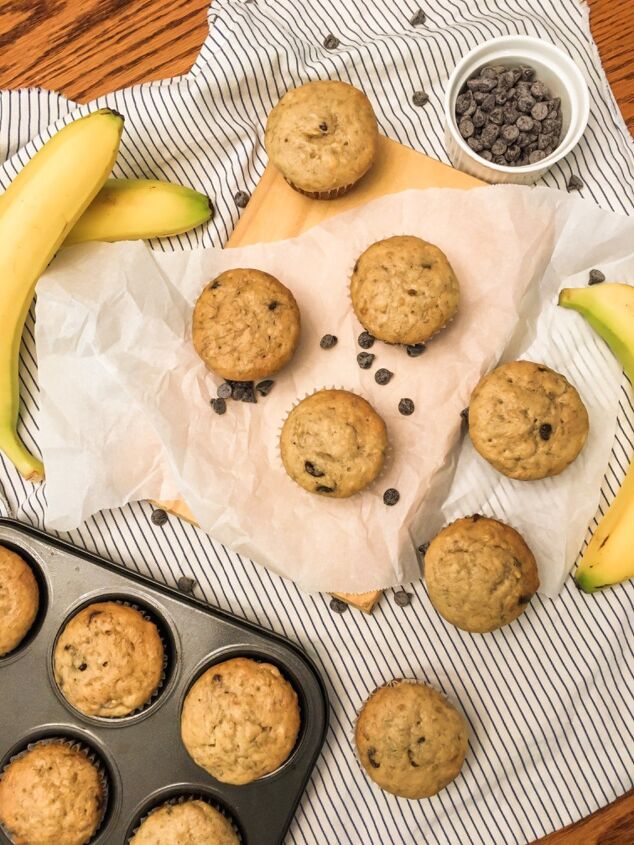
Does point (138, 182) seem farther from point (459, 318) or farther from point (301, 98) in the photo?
point (459, 318)

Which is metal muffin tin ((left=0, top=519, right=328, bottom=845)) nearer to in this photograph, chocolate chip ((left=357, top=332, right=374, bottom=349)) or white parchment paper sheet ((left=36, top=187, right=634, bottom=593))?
white parchment paper sheet ((left=36, top=187, right=634, bottom=593))

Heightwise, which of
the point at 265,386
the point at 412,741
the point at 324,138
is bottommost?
the point at 412,741

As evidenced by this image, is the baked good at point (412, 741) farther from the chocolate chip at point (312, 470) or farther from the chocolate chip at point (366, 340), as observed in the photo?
the chocolate chip at point (366, 340)

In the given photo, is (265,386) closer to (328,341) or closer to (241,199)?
(328,341)

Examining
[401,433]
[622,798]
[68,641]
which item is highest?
[401,433]

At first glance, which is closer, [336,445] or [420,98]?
[336,445]

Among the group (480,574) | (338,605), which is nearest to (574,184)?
(480,574)

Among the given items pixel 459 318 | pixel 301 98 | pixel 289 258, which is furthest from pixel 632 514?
pixel 301 98
